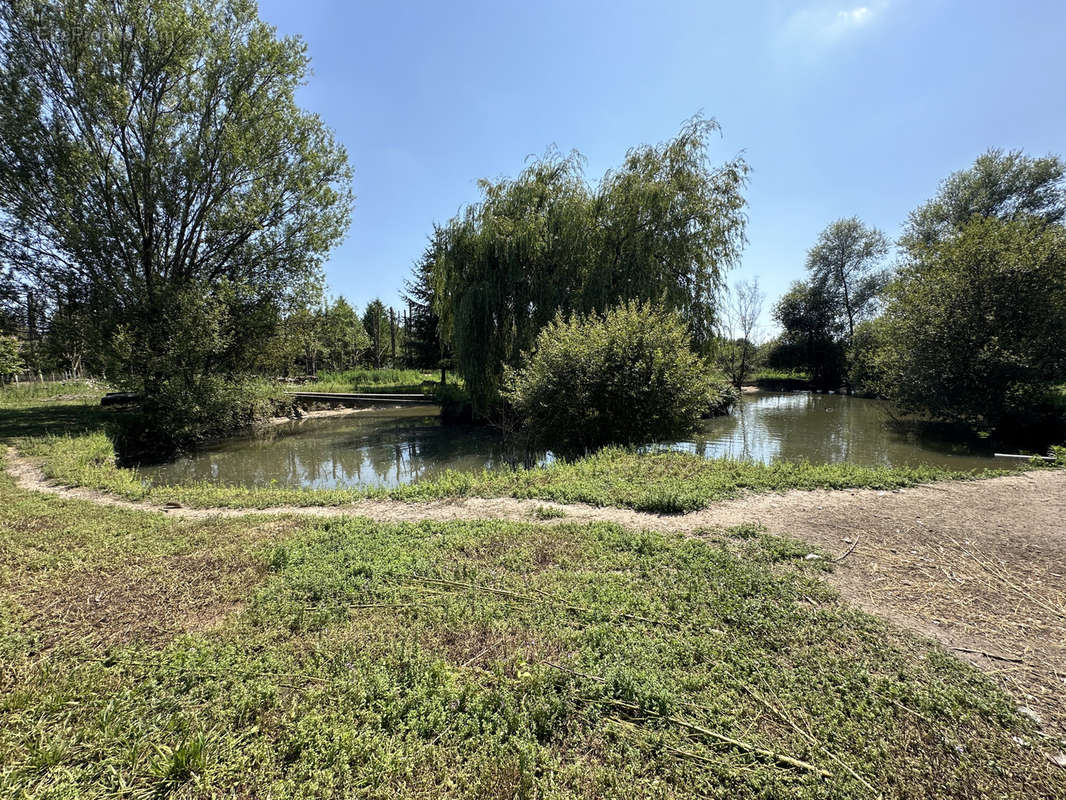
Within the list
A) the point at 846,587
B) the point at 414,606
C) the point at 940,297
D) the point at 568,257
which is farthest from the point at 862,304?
the point at 414,606

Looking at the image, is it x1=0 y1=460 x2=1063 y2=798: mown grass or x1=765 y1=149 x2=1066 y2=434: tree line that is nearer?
x1=0 y1=460 x2=1063 y2=798: mown grass

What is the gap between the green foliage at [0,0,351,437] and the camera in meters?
13.1

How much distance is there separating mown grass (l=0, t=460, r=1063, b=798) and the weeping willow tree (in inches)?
410

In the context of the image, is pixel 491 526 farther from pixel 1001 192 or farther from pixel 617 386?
pixel 1001 192

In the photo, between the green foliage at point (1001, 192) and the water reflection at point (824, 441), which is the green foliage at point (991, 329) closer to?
the water reflection at point (824, 441)

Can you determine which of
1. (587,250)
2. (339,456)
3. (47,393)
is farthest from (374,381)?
(587,250)

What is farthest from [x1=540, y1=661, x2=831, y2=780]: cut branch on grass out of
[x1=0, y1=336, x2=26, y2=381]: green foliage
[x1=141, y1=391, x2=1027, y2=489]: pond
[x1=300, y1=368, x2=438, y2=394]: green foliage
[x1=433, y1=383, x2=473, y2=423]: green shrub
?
[x1=300, y1=368, x2=438, y2=394]: green foliage

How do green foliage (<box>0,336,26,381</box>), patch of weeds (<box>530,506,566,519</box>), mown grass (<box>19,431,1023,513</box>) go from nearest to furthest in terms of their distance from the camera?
patch of weeds (<box>530,506,566,519</box>) < mown grass (<box>19,431,1023,513</box>) < green foliage (<box>0,336,26,381</box>)

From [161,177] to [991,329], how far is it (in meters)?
26.1

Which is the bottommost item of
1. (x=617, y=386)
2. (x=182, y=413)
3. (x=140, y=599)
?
(x=140, y=599)

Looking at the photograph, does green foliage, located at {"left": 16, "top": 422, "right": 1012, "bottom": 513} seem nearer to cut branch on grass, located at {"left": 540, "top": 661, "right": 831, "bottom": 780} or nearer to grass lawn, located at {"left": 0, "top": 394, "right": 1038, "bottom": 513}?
grass lawn, located at {"left": 0, "top": 394, "right": 1038, "bottom": 513}

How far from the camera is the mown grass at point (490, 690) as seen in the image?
1.86 metres

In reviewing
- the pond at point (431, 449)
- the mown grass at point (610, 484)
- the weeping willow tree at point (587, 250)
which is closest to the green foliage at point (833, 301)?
the pond at point (431, 449)

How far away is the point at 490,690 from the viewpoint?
235cm
